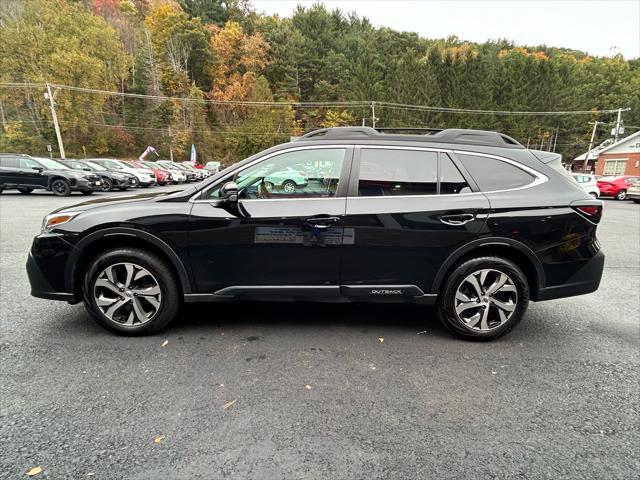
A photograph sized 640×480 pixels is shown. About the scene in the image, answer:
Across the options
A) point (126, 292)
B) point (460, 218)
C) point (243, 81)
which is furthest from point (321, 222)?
point (243, 81)

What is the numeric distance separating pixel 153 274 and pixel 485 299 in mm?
2919

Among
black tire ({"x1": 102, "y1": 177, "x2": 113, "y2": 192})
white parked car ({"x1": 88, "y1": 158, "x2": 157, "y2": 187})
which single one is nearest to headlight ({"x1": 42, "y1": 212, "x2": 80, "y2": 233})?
black tire ({"x1": 102, "y1": 177, "x2": 113, "y2": 192})

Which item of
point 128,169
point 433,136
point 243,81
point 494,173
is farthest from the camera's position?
point 243,81

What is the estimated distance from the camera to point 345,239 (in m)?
3.15

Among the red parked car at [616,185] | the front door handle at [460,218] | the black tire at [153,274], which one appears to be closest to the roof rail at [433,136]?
the front door handle at [460,218]

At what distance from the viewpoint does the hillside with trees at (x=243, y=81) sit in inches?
1697

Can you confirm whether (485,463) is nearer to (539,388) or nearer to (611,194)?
(539,388)

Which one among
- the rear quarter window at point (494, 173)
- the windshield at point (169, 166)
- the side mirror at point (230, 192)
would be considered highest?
the rear quarter window at point (494, 173)

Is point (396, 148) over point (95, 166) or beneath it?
over

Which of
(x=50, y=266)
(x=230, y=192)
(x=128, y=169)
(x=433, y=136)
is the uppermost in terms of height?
(x=433, y=136)

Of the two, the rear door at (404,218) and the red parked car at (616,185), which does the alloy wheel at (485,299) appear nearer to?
the rear door at (404,218)

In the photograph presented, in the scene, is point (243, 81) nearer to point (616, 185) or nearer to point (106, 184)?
point (106, 184)

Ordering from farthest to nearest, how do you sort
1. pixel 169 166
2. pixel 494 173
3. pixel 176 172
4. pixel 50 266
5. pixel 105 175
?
pixel 169 166, pixel 176 172, pixel 105 175, pixel 494 173, pixel 50 266

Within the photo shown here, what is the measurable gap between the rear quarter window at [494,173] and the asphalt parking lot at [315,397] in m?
1.42
